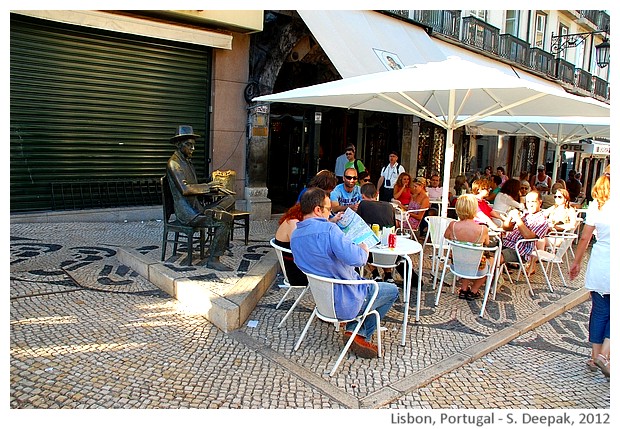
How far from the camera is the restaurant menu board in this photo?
4242mm

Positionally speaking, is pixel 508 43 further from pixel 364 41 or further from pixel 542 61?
pixel 364 41

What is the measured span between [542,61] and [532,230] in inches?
735

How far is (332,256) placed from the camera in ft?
12.6

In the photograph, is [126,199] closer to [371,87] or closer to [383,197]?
[383,197]

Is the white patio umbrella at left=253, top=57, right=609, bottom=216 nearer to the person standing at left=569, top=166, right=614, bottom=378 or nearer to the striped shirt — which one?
the striped shirt

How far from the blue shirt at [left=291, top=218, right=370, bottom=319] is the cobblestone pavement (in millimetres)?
566

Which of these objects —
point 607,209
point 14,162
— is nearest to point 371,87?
point 607,209

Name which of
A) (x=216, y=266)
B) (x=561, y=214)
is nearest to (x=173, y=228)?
(x=216, y=266)

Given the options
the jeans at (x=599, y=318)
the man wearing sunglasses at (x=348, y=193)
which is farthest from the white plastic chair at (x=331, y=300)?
the man wearing sunglasses at (x=348, y=193)

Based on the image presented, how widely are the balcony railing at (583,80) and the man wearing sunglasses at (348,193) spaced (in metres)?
23.8

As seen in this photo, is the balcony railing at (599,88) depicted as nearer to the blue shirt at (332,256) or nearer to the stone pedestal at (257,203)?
the stone pedestal at (257,203)

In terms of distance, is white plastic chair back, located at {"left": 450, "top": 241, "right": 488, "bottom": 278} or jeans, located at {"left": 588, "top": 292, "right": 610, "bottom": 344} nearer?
jeans, located at {"left": 588, "top": 292, "right": 610, "bottom": 344}

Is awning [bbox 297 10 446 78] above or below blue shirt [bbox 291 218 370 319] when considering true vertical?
above

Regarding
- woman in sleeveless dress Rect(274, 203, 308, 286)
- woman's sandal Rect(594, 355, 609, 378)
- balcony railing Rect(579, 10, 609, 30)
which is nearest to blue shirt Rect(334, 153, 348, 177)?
woman in sleeveless dress Rect(274, 203, 308, 286)
